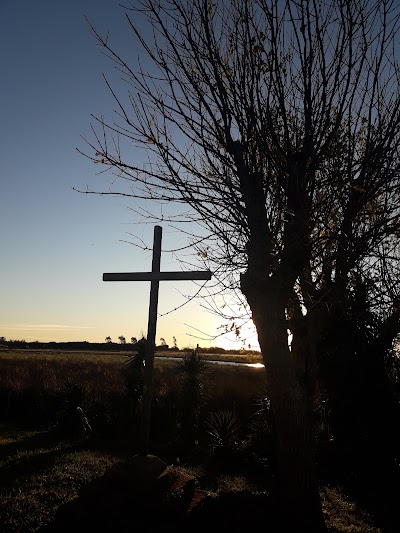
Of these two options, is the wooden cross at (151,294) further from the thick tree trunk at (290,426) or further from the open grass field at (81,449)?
the open grass field at (81,449)

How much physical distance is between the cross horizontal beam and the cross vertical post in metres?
0.07

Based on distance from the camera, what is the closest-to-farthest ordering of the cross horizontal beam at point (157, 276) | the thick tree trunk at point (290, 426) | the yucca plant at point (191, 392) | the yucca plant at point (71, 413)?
the thick tree trunk at point (290, 426) < the cross horizontal beam at point (157, 276) < the yucca plant at point (71, 413) < the yucca plant at point (191, 392)

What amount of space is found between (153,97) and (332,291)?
11.1ft

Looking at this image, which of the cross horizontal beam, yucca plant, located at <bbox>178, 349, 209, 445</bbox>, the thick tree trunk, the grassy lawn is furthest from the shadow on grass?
the thick tree trunk

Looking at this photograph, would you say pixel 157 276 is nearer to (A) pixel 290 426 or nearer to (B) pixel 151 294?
(B) pixel 151 294

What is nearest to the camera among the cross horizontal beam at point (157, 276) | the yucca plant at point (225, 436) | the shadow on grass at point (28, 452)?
the cross horizontal beam at point (157, 276)

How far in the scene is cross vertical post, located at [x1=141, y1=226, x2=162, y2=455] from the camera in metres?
6.42

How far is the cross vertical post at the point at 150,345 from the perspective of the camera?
6.42m

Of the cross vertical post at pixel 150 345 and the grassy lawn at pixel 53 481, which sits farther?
the cross vertical post at pixel 150 345

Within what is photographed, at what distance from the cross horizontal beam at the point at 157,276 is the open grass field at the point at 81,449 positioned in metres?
3.20

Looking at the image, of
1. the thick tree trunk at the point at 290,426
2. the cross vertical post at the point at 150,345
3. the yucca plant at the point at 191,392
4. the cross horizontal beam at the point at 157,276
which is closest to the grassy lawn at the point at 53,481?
the thick tree trunk at the point at 290,426

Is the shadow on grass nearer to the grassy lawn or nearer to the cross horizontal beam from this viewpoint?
the grassy lawn

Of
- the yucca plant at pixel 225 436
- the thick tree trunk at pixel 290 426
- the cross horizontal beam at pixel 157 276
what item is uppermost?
the cross horizontal beam at pixel 157 276

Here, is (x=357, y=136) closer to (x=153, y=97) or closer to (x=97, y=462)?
(x=153, y=97)
